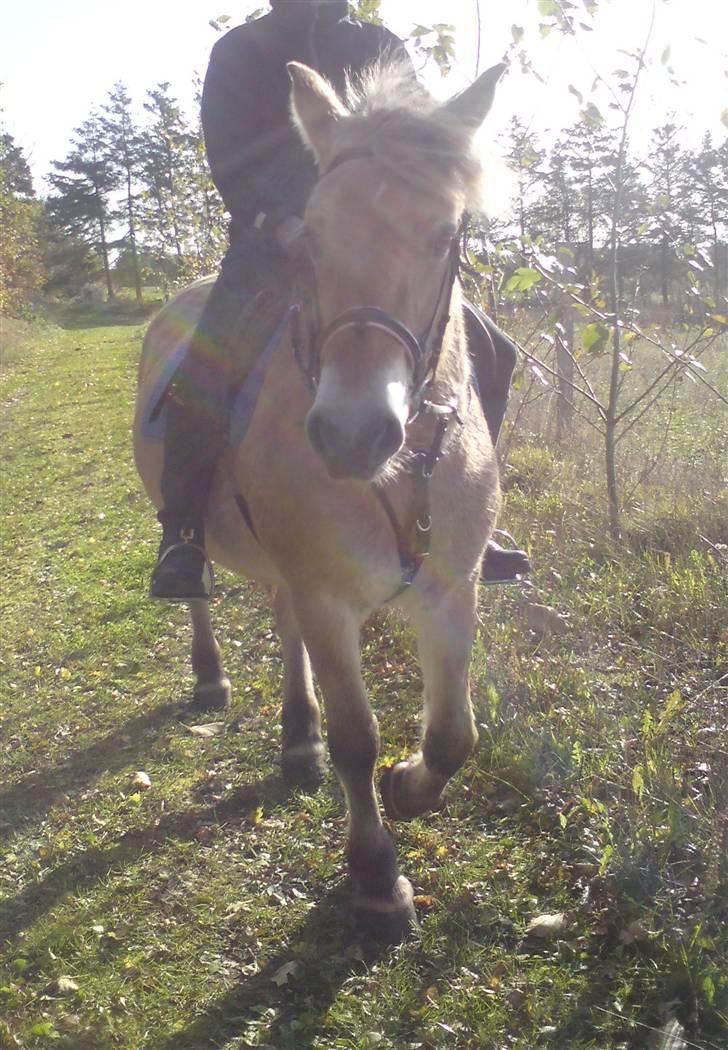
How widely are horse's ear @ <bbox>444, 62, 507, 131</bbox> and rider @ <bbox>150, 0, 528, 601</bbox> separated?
0.78 meters

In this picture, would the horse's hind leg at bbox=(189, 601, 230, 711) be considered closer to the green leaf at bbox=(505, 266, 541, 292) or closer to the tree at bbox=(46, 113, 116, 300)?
the green leaf at bbox=(505, 266, 541, 292)

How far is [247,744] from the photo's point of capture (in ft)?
14.6

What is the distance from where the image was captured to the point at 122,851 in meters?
3.68

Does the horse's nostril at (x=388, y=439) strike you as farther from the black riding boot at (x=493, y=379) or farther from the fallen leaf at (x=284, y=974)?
the fallen leaf at (x=284, y=974)

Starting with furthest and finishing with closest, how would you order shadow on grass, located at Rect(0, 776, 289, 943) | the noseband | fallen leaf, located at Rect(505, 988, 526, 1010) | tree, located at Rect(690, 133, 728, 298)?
1. tree, located at Rect(690, 133, 728, 298)
2. shadow on grass, located at Rect(0, 776, 289, 943)
3. fallen leaf, located at Rect(505, 988, 526, 1010)
4. the noseband

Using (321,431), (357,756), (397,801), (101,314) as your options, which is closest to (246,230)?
(321,431)

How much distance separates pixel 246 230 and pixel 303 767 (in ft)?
8.30

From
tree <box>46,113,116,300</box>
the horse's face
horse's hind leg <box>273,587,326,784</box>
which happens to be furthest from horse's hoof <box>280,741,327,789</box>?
tree <box>46,113,116,300</box>

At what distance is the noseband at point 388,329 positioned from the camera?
2205mm

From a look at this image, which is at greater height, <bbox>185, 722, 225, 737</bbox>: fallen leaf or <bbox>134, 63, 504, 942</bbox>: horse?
<bbox>134, 63, 504, 942</bbox>: horse

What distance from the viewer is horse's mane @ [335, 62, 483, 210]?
2443 mm

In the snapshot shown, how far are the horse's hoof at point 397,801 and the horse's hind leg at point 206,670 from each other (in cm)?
179

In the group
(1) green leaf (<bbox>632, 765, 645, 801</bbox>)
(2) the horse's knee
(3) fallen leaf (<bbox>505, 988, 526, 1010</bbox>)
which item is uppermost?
(2) the horse's knee

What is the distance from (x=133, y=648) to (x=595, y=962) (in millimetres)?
4069
